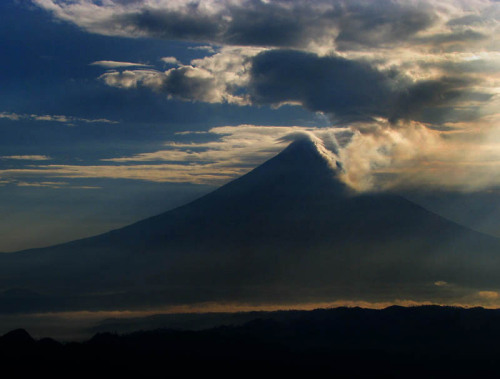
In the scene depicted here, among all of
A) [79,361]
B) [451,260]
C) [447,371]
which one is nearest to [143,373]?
[79,361]

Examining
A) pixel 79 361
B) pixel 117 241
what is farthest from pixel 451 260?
pixel 79 361

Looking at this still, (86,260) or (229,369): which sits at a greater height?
(86,260)

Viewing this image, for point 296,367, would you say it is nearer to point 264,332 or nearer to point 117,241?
point 264,332

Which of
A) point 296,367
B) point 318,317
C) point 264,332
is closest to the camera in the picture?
point 296,367

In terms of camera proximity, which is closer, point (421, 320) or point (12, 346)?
point (12, 346)

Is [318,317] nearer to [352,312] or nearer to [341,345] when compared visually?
[352,312]

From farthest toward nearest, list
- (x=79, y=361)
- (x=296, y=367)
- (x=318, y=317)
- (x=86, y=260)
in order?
(x=86, y=260) < (x=318, y=317) < (x=296, y=367) < (x=79, y=361)
